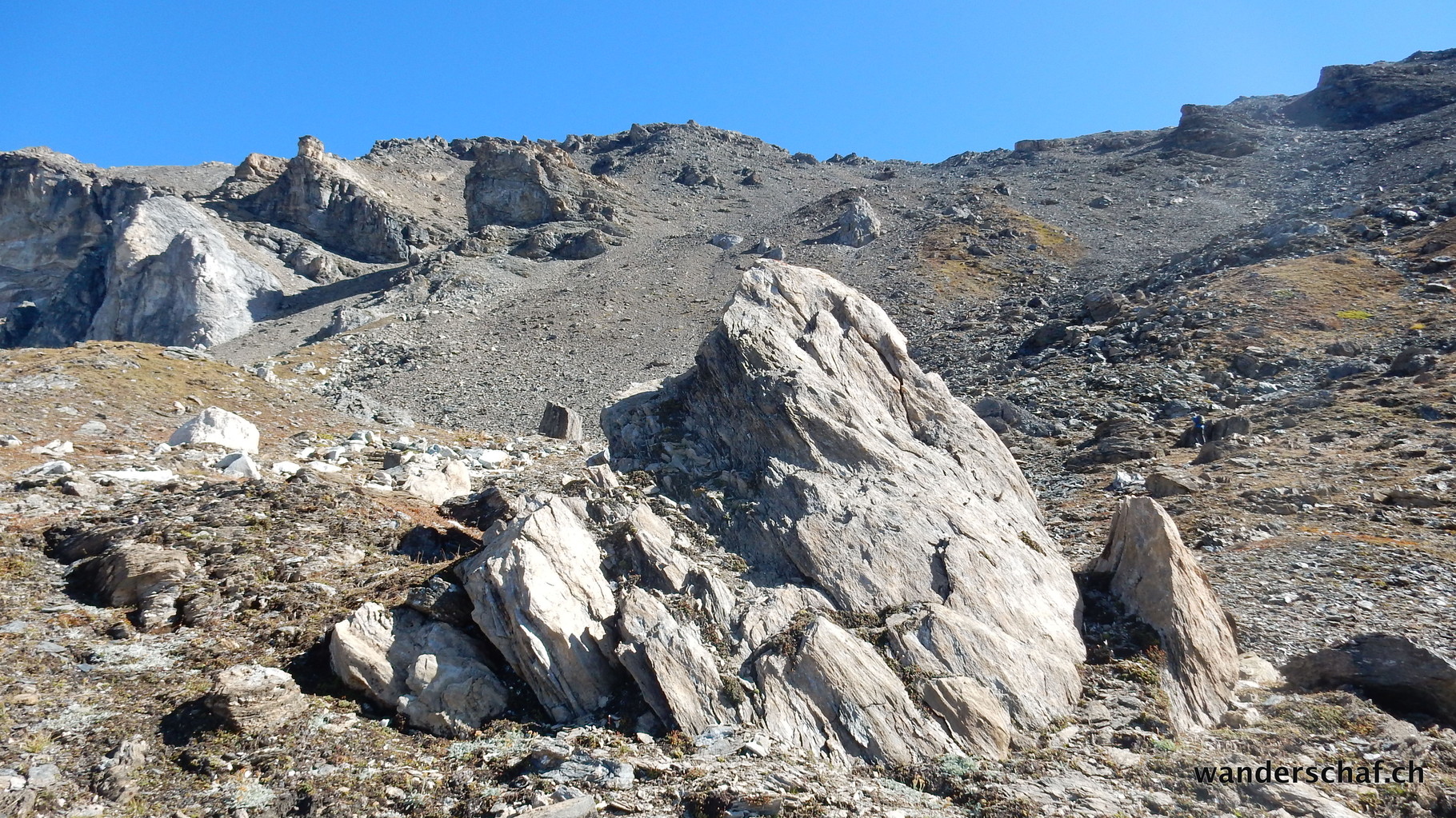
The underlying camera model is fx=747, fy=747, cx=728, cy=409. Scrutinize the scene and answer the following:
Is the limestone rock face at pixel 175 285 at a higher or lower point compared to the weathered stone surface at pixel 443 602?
higher

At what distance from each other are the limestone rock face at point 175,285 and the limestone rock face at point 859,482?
231 feet

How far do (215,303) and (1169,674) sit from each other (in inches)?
3312

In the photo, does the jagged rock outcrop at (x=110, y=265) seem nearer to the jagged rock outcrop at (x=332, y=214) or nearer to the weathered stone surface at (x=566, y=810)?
the jagged rock outcrop at (x=332, y=214)

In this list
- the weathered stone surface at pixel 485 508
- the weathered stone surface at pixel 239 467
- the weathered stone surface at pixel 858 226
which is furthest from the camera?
the weathered stone surface at pixel 858 226

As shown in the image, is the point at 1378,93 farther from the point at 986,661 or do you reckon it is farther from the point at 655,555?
the point at 655,555

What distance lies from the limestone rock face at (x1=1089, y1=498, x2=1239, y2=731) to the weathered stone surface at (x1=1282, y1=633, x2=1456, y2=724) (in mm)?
1152

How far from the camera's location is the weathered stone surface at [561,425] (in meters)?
35.8

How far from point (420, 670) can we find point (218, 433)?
15.2m

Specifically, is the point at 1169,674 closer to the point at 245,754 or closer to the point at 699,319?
the point at 245,754

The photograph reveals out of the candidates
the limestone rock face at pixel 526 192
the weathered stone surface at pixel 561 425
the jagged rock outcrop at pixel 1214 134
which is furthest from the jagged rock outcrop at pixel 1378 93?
the weathered stone surface at pixel 561 425

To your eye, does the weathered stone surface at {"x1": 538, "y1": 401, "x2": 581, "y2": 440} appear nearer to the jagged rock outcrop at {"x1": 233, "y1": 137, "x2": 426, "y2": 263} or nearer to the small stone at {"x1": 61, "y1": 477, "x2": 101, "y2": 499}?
the small stone at {"x1": 61, "y1": 477, "x2": 101, "y2": 499}

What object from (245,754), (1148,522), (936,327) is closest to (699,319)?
(936,327)

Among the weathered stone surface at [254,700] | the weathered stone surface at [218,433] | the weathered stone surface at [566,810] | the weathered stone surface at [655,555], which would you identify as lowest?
the weathered stone surface at [566,810]

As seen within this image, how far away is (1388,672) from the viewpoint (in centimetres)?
1177
